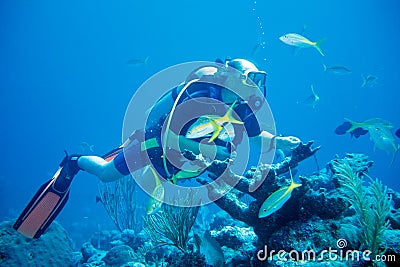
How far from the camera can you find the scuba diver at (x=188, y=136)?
3275 mm

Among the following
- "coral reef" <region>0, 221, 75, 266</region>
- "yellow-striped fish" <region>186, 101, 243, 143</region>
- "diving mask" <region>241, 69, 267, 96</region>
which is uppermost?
"diving mask" <region>241, 69, 267, 96</region>

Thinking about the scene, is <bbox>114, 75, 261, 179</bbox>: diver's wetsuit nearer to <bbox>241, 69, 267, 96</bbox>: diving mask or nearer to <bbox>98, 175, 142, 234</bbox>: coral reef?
<bbox>241, 69, 267, 96</bbox>: diving mask

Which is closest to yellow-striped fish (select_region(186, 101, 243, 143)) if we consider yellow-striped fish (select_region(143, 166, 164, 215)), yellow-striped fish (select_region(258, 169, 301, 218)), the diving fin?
yellow-striped fish (select_region(258, 169, 301, 218))

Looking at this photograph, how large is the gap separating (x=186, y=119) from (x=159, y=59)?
3513 inches

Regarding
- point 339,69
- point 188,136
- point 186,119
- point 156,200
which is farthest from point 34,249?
point 339,69

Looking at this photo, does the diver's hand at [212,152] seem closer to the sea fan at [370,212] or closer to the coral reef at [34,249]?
the sea fan at [370,212]

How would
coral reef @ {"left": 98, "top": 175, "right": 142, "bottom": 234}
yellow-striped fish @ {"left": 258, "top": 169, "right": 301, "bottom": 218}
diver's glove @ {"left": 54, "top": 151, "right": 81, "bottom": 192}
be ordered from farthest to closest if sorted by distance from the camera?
coral reef @ {"left": 98, "top": 175, "right": 142, "bottom": 234}, diver's glove @ {"left": 54, "top": 151, "right": 81, "bottom": 192}, yellow-striped fish @ {"left": 258, "top": 169, "right": 301, "bottom": 218}

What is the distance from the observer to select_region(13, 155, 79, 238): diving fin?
491 cm

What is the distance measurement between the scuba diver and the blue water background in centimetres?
4329

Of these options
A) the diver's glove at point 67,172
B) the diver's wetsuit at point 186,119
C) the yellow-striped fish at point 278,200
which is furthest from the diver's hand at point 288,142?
the diver's glove at point 67,172

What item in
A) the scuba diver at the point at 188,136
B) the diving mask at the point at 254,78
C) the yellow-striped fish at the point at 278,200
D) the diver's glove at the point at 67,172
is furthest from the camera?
the diver's glove at the point at 67,172

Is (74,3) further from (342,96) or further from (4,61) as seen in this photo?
(342,96)

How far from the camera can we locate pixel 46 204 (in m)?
5.20

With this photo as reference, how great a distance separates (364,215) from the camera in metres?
2.81
